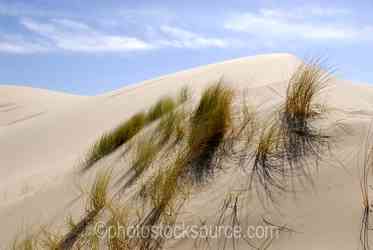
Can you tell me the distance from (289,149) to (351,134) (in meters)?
0.40

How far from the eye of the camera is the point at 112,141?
13.0 feet

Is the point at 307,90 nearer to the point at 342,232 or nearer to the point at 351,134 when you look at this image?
the point at 351,134

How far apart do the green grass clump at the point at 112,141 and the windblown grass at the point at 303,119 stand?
1.93 meters

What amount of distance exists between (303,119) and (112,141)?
2.14 metres

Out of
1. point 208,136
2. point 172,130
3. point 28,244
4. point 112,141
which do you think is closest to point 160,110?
point 112,141

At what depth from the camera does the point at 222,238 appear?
6.00 ft

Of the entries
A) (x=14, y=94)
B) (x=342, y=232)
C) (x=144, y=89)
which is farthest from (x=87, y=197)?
(x=14, y=94)

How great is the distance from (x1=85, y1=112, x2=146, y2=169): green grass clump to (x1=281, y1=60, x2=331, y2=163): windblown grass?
6.33 ft

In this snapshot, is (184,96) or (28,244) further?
(184,96)

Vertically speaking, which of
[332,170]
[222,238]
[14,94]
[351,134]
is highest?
[351,134]

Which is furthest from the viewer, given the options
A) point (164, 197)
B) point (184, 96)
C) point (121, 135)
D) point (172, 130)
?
point (184, 96)

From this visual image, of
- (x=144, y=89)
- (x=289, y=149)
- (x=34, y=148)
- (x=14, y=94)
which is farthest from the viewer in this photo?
(x=14, y=94)

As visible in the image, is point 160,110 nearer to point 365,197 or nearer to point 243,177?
Result: point 243,177

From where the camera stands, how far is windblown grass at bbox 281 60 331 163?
2.25 metres
